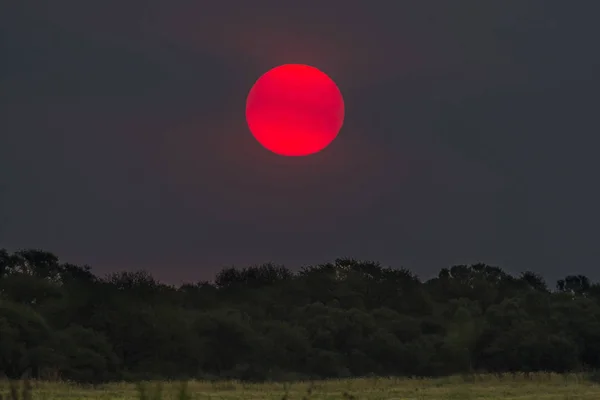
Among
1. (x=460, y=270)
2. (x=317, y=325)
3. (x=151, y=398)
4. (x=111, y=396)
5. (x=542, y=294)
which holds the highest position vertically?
(x=460, y=270)

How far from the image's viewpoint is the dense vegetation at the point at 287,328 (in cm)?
6638

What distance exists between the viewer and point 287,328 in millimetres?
77188

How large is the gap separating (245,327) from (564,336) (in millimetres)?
28040

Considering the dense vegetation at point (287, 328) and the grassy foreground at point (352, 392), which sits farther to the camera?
the dense vegetation at point (287, 328)

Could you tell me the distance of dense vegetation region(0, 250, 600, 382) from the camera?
218 feet

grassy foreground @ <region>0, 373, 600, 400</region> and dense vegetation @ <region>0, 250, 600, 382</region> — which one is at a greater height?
dense vegetation @ <region>0, 250, 600, 382</region>

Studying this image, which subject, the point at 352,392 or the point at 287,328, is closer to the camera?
the point at 352,392

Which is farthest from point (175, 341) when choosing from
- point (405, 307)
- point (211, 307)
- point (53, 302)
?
point (405, 307)

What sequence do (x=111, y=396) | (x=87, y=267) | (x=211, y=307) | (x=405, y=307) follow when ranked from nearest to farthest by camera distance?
(x=111, y=396) < (x=211, y=307) < (x=405, y=307) < (x=87, y=267)

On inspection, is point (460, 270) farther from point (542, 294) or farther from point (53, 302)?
point (53, 302)

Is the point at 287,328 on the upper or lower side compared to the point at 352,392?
upper

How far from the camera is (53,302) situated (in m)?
72.2

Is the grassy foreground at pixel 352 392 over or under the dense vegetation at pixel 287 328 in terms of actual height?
under

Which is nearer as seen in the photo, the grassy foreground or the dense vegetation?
the grassy foreground
